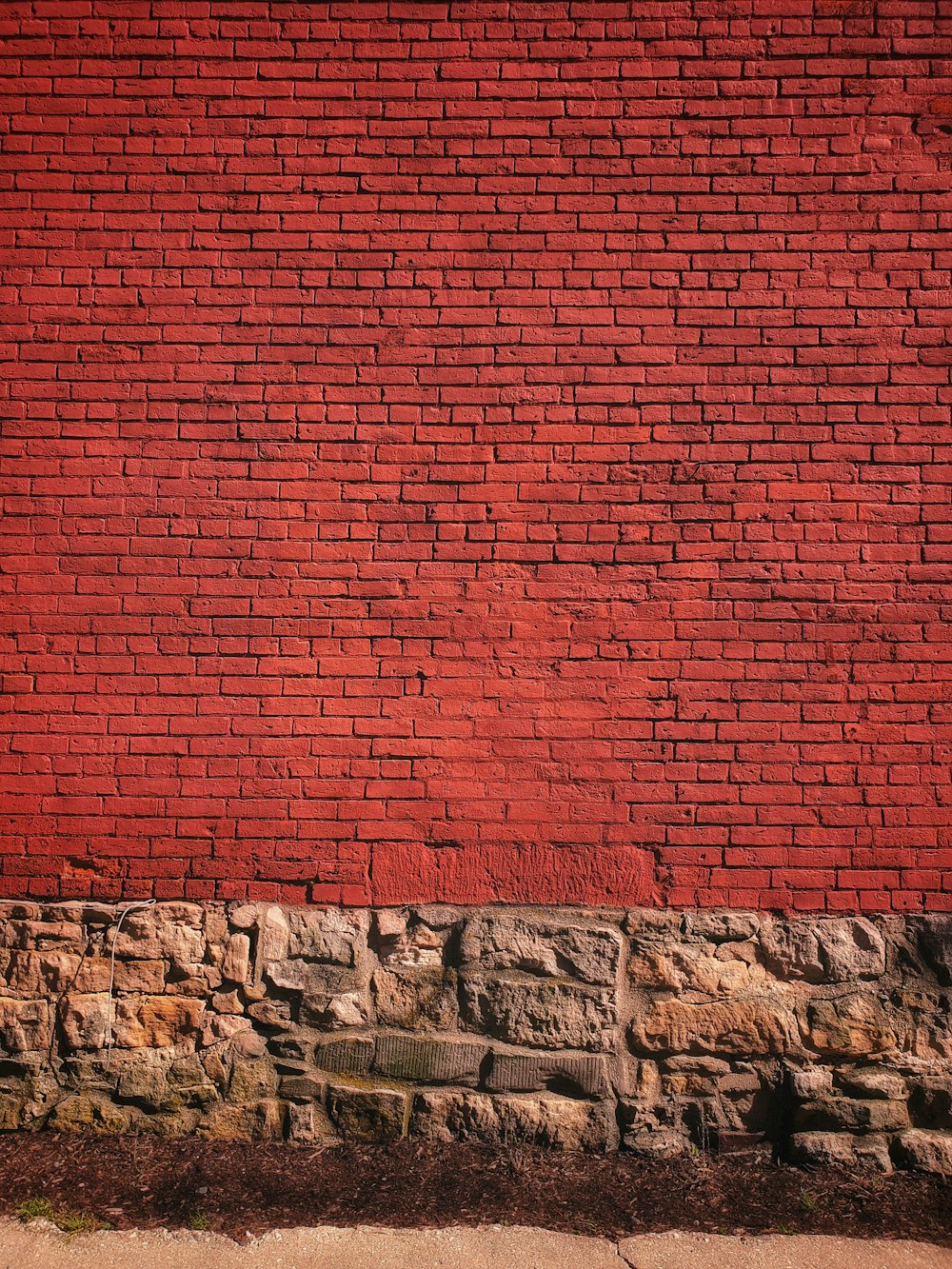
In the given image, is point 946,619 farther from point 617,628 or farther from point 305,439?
point 305,439

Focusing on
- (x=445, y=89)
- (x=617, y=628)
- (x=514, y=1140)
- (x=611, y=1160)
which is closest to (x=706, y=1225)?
(x=611, y=1160)

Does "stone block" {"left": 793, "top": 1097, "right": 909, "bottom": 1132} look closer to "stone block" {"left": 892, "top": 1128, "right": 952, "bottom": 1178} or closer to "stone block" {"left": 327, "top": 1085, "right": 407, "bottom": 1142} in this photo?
"stone block" {"left": 892, "top": 1128, "right": 952, "bottom": 1178}

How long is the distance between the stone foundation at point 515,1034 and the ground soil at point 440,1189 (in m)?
0.08

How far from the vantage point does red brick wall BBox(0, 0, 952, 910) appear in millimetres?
3543

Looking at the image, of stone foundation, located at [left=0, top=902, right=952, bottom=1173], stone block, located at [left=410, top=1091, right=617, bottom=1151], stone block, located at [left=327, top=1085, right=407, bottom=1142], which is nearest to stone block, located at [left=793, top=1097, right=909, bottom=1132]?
stone foundation, located at [left=0, top=902, right=952, bottom=1173]

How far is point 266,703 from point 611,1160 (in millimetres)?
2202

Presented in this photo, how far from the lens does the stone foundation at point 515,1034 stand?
345 cm

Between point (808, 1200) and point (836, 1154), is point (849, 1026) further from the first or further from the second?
point (808, 1200)

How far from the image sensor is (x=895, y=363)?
3.62m

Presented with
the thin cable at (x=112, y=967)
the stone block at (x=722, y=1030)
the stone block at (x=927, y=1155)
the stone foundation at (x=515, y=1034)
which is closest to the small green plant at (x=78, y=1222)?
the stone foundation at (x=515, y=1034)

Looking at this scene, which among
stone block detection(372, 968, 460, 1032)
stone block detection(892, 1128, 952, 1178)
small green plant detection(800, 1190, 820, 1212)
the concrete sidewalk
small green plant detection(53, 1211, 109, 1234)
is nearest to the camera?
the concrete sidewalk

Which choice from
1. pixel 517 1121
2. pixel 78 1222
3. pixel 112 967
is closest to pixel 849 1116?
pixel 517 1121

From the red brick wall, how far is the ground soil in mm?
973

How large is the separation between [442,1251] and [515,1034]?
753mm
